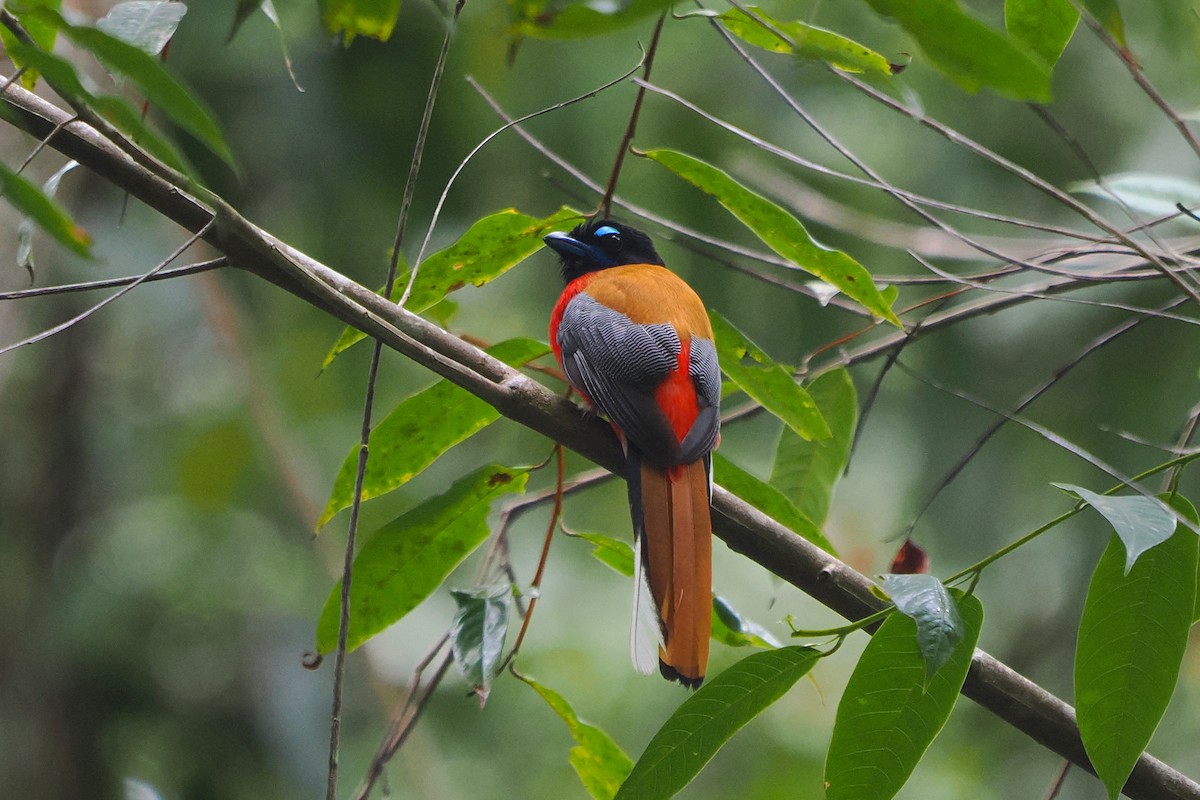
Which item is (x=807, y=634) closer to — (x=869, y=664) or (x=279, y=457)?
(x=869, y=664)

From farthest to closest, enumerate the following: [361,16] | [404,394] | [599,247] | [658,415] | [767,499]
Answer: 1. [404,394]
2. [599,247]
3. [658,415]
4. [767,499]
5. [361,16]

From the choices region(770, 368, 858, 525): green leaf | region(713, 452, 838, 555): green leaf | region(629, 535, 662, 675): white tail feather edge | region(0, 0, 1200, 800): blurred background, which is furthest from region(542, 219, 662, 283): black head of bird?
region(629, 535, 662, 675): white tail feather edge

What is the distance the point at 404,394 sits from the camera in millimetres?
5551

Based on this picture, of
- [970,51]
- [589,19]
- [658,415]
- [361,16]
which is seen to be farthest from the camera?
[658,415]

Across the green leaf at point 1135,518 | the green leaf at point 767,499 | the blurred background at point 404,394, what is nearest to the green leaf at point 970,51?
the green leaf at point 1135,518

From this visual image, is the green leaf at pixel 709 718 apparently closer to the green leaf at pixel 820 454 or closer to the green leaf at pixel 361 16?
the green leaf at pixel 820 454

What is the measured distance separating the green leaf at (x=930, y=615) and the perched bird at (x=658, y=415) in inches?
23.1

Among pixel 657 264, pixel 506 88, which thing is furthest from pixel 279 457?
pixel 506 88

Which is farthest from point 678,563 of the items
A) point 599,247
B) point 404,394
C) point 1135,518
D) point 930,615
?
point 404,394

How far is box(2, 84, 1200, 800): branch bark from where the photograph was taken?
1.64m

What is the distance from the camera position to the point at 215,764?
177 inches

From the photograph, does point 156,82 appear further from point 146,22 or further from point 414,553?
point 414,553

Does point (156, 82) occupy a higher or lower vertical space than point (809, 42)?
lower

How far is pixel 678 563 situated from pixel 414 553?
1.68 ft
